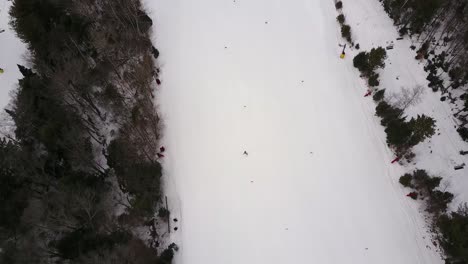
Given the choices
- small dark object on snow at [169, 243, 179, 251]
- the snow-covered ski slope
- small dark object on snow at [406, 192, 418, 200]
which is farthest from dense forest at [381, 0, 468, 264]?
small dark object on snow at [169, 243, 179, 251]

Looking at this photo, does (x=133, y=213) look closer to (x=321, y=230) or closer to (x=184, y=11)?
(x=321, y=230)

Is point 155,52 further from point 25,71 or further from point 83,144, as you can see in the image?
point 83,144

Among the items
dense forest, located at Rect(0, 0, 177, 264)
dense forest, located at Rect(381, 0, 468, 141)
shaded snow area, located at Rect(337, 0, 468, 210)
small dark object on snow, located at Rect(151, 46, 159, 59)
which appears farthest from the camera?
small dark object on snow, located at Rect(151, 46, 159, 59)

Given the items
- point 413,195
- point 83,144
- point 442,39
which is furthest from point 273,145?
point 442,39

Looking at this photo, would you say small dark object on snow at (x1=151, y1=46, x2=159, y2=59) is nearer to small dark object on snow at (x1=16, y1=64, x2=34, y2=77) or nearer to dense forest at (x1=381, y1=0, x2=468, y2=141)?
small dark object on snow at (x1=16, y1=64, x2=34, y2=77)

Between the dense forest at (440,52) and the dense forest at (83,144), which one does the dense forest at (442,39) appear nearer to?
the dense forest at (440,52)

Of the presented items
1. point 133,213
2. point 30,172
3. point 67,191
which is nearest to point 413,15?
point 133,213

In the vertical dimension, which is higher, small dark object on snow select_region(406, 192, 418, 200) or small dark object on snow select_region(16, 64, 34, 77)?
small dark object on snow select_region(16, 64, 34, 77)
